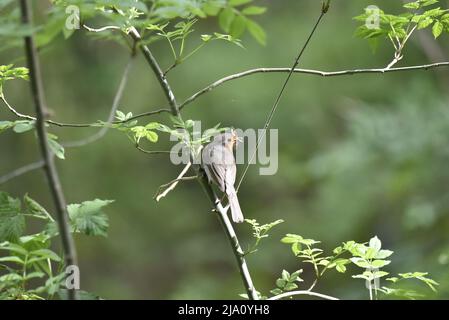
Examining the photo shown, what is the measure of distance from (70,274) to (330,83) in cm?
785

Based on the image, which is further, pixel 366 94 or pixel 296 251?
pixel 366 94

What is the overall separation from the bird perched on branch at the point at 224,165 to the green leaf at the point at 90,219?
0.92m

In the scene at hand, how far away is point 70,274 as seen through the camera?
135 centimetres

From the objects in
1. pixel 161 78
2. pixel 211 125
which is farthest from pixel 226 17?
pixel 211 125

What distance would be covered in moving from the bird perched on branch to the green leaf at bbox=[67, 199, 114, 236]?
92 cm

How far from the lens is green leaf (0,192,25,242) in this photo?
64.6 inches

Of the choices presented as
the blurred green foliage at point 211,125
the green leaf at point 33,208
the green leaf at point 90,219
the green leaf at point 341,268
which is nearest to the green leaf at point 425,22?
the green leaf at point 341,268

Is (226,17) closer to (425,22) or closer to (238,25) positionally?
(238,25)

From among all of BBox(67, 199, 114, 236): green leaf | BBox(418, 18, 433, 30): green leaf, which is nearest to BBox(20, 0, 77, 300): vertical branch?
BBox(67, 199, 114, 236): green leaf

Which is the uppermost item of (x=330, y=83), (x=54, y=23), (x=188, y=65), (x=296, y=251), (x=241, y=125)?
(x=188, y=65)

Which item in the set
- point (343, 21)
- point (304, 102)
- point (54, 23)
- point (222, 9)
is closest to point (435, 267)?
point (222, 9)

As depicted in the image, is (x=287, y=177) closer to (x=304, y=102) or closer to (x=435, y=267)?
(x=304, y=102)

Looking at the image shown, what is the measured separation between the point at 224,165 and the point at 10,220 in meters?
1.27

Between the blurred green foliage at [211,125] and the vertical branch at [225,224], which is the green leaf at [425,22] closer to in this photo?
the vertical branch at [225,224]
